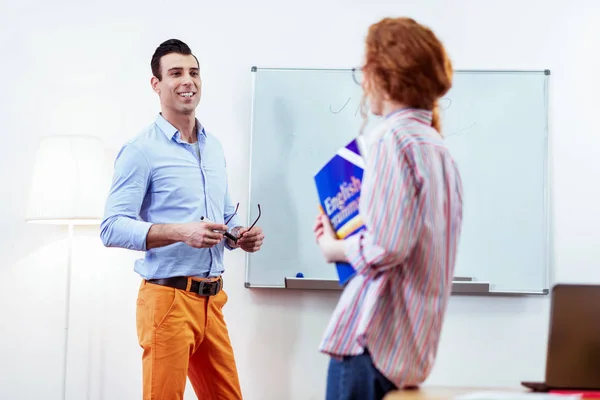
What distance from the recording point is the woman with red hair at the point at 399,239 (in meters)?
1.40

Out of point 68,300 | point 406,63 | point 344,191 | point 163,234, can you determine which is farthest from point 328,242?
point 68,300

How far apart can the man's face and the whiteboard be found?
50cm

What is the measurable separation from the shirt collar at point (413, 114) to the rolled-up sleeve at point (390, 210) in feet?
0.33

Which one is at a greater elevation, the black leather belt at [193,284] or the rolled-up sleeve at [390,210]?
the rolled-up sleeve at [390,210]

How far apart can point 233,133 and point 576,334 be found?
6.55 ft

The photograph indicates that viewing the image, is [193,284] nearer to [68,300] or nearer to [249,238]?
[249,238]

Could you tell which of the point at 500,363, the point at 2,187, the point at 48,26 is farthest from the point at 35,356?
the point at 500,363

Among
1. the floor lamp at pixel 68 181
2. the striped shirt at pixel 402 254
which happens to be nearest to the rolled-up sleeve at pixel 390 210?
the striped shirt at pixel 402 254

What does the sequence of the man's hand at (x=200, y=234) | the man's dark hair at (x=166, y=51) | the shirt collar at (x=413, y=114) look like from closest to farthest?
the shirt collar at (x=413, y=114)
the man's hand at (x=200, y=234)
the man's dark hair at (x=166, y=51)

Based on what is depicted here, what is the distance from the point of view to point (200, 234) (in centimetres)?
232

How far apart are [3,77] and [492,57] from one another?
2.29 m

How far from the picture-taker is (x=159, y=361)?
2389mm

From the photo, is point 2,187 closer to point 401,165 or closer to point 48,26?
point 48,26

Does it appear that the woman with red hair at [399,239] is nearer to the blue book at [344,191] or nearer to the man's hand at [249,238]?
the blue book at [344,191]
